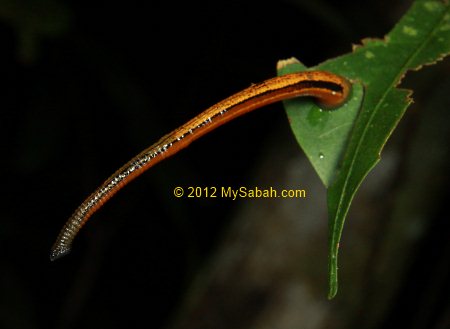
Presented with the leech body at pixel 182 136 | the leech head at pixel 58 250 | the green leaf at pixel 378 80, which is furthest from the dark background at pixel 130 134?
the leech head at pixel 58 250

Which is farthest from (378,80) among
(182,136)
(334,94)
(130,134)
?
(130,134)

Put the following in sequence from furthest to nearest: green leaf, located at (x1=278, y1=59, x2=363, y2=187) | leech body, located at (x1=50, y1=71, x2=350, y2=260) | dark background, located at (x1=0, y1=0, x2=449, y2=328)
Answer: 1. dark background, located at (x1=0, y1=0, x2=449, y2=328)
2. green leaf, located at (x1=278, y1=59, x2=363, y2=187)
3. leech body, located at (x1=50, y1=71, x2=350, y2=260)

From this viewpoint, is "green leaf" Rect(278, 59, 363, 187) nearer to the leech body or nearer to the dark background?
the leech body

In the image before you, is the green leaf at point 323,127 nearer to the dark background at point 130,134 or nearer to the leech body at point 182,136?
the leech body at point 182,136

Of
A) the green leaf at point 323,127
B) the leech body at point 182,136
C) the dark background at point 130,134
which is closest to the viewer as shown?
the leech body at point 182,136

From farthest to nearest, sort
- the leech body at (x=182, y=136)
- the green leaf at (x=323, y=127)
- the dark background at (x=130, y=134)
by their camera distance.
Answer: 1. the dark background at (x=130, y=134)
2. the green leaf at (x=323, y=127)
3. the leech body at (x=182, y=136)

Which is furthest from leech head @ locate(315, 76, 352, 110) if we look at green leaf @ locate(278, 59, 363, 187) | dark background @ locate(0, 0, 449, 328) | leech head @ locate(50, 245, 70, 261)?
dark background @ locate(0, 0, 449, 328)

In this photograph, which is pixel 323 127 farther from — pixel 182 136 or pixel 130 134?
pixel 130 134
